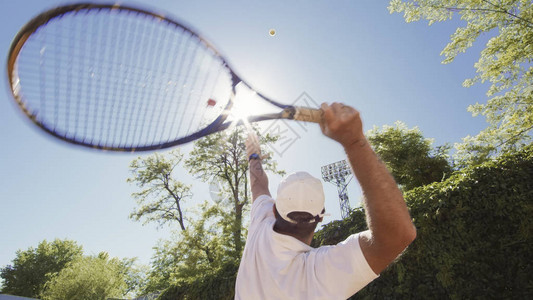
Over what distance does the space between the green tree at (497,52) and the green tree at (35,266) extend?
1723 inches

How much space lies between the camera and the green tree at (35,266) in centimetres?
3650

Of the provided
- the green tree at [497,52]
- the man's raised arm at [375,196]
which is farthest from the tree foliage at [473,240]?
the green tree at [497,52]

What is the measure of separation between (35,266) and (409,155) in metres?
46.4

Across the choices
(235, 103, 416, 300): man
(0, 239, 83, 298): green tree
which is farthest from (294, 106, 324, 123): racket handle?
(0, 239, 83, 298): green tree

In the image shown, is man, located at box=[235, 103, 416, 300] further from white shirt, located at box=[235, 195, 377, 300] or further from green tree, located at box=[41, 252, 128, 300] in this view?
green tree, located at box=[41, 252, 128, 300]

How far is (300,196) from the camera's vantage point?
160cm


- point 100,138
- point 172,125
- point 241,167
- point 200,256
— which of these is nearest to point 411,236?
point 172,125

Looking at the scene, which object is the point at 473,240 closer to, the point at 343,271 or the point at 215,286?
the point at 343,271

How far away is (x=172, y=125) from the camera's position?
261 centimetres

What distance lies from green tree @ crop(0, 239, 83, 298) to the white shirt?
43630 mm

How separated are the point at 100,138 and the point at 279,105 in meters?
1.47

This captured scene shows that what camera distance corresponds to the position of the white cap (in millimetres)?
1600

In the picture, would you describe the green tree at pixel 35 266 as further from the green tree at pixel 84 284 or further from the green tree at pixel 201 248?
the green tree at pixel 201 248

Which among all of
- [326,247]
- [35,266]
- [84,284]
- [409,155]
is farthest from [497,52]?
[35,266]
